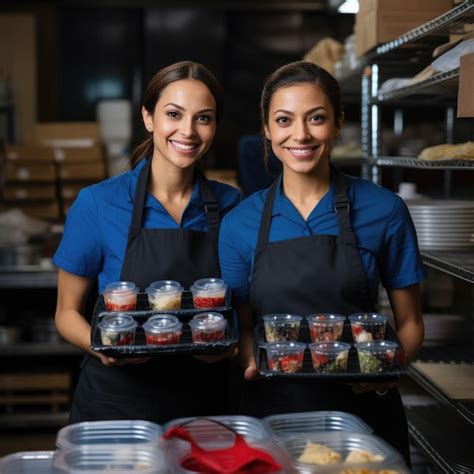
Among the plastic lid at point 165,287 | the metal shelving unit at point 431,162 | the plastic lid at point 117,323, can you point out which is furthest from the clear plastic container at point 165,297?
the metal shelving unit at point 431,162

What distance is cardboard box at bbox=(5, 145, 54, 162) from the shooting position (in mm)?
6086

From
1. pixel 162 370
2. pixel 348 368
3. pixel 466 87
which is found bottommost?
pixel 162 370

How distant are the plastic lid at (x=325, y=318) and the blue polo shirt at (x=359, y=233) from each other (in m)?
0.22

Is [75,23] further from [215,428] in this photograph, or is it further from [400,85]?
[215,428]

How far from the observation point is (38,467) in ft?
5.56

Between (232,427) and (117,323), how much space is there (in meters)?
0.56

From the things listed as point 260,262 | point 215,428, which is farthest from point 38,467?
point 260,262

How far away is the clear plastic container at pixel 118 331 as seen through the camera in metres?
2.20

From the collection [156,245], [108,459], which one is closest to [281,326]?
[156,245]

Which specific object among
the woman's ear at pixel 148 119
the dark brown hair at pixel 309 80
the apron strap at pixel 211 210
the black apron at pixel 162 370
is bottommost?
the black apron at pixel 162 370

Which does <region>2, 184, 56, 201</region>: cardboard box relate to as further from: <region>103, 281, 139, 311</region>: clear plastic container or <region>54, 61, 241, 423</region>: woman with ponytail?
<region>103, 281, 139, 311</region>: clear plastic container

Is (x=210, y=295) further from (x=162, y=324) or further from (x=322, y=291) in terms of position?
(x=322, y=291)

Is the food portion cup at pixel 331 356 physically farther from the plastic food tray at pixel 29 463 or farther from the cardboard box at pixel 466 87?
the cardboard box at pixel 466 87

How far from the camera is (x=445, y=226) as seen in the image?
11.6 feet
